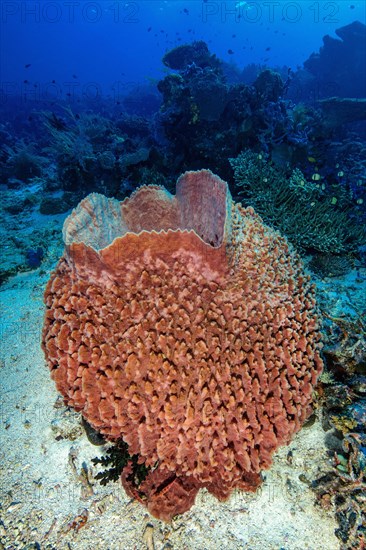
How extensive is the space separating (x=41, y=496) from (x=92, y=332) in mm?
1413

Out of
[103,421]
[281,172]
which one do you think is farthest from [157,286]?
[281,172]

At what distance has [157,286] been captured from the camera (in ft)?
6.79

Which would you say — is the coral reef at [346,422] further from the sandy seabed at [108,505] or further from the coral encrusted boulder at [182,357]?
the coral encrusted boulder at [182,357]

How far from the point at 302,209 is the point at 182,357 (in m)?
4.78

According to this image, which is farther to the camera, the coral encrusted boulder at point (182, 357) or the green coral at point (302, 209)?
the green coral at point (302, 209)

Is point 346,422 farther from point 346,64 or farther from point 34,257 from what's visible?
point 346,64

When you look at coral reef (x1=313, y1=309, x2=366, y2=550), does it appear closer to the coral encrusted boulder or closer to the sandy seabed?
the sandy seabed

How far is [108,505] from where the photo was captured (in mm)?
2303

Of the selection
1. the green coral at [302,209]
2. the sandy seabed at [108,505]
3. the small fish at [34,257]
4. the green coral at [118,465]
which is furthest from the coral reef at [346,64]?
the green coral at [118,465]

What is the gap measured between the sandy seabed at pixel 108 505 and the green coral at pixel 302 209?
358cm

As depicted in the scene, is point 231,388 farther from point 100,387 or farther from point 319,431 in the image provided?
point 319,431

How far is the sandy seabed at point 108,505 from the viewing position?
212 cm

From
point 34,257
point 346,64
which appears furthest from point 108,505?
point 346,64

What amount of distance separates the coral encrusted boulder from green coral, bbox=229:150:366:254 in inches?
139
